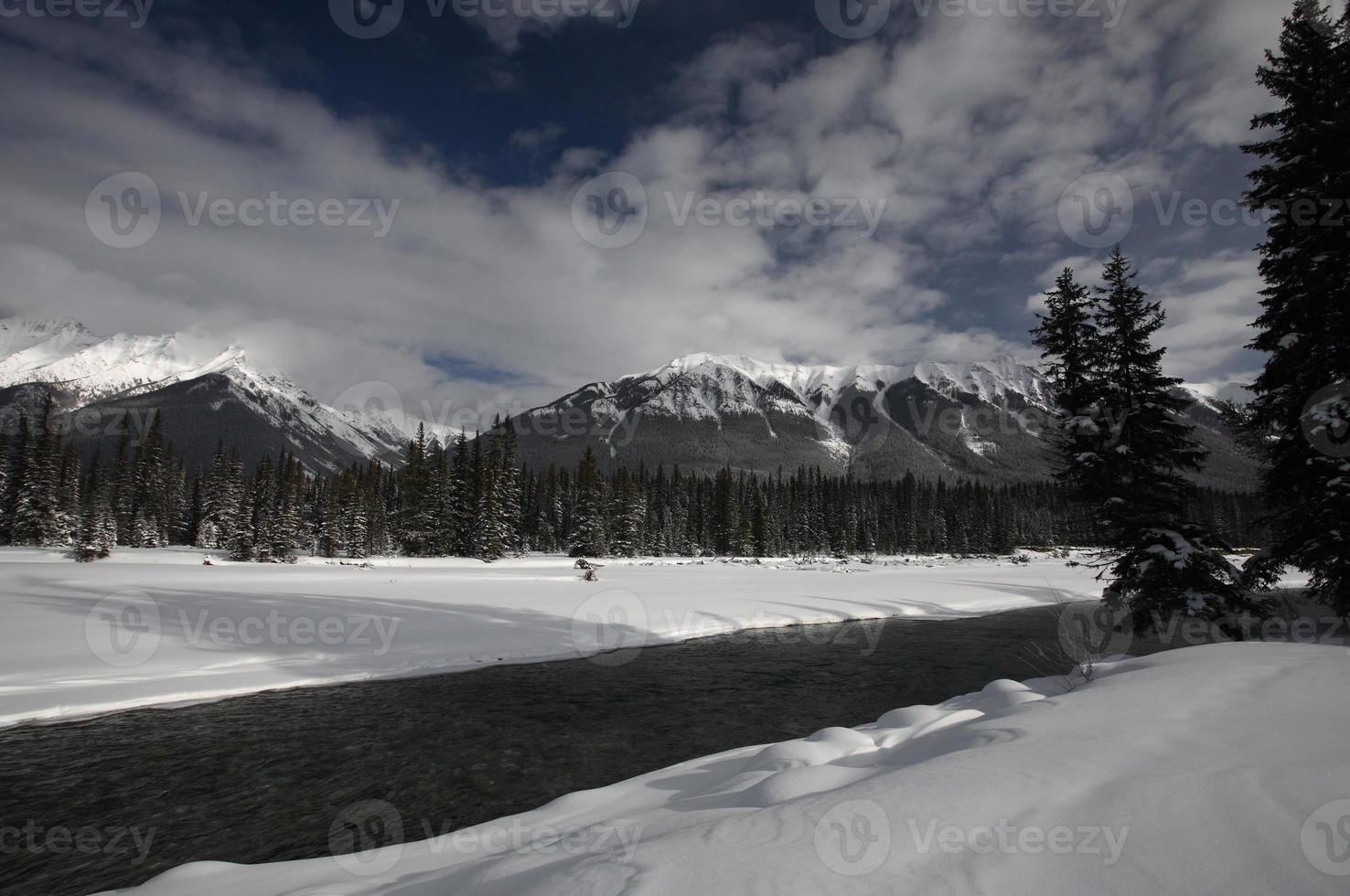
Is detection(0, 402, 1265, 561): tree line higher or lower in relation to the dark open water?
higher

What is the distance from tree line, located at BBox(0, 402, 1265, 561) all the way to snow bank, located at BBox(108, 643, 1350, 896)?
13.9m

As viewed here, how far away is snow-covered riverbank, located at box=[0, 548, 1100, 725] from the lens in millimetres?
12688

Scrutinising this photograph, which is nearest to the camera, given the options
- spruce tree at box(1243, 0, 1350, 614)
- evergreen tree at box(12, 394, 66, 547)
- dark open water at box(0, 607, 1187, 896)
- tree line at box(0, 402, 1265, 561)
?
dark open water at box(0, 607, 1187, 896)

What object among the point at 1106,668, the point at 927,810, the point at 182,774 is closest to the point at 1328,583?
the point at 1106,668

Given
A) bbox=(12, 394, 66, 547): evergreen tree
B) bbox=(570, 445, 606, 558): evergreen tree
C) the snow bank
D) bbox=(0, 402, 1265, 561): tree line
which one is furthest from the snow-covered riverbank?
bbox=(12, 394, 66, 547): evergreen tree

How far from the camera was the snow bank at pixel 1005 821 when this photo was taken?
A: 2.81m

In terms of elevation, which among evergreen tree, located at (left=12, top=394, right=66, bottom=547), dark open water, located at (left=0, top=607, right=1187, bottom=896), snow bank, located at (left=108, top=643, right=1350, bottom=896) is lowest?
dark open water, located at (left=0, top=607, right=1187, bottom=896)

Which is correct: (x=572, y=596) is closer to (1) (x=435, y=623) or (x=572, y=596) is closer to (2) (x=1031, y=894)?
(1) (x=435, y=623)

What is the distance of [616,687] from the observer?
13.7m

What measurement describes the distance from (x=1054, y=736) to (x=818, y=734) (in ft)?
10.6

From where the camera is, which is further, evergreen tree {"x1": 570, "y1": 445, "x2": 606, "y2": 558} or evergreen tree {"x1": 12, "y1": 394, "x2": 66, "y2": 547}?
evergreen tree {"x1": 570, "y1": 445, "x2": 606, "y2": 558}

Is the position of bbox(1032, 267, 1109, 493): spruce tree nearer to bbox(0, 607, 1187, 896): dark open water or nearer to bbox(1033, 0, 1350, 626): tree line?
bbox(1033, 0, 1350, 626): tree line

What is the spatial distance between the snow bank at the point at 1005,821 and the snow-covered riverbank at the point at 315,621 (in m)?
10.4

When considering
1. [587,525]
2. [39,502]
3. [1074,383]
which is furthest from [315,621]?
[39,502]
